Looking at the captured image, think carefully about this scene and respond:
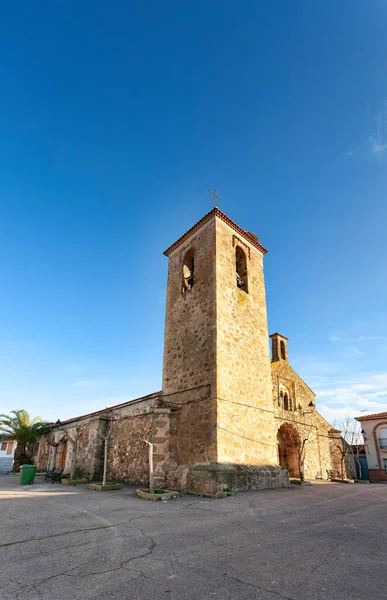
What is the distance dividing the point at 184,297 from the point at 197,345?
2422 millimetres

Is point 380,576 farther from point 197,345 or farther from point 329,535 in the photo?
point 197,345

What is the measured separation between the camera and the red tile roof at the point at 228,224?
13240 mm

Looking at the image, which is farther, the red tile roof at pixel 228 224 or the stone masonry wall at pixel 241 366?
the red tile roof at pixel 228 224

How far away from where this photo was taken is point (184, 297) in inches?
512

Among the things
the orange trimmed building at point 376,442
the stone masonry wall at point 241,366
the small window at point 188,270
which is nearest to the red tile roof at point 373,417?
the orange trimmed building at point 376,442

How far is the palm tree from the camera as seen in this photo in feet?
72.3

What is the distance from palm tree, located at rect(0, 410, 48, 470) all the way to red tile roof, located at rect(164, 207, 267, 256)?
16.4 metres

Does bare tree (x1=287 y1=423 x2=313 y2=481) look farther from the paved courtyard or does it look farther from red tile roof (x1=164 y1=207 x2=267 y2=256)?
the paved courtyard

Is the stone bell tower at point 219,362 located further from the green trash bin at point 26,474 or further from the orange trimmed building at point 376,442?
the orange trimmed building at point 376,442

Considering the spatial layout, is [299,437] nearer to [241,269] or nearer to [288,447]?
[288,447]

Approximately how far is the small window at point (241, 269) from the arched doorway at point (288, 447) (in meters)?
9.53

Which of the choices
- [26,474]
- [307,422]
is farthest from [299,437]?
[26,474]

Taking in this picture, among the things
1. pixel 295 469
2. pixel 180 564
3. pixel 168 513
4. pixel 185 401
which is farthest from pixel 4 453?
pixel 180 564

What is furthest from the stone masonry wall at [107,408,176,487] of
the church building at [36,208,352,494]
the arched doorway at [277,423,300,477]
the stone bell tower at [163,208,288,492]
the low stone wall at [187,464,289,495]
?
the arched doorway at [277,423,300,477]
